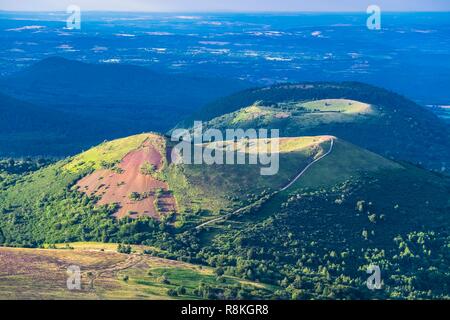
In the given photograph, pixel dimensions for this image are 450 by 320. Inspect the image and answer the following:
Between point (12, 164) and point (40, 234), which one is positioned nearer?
point (40, 234)

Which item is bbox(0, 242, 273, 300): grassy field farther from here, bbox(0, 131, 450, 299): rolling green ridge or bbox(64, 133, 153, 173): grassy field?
bbox(64, 133, 153, 173): grassy field

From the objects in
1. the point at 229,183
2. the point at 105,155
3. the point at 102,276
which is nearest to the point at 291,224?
the point at 229,183

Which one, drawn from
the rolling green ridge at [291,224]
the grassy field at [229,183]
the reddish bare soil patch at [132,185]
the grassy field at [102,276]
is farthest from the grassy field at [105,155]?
the grassy field at [102,276]

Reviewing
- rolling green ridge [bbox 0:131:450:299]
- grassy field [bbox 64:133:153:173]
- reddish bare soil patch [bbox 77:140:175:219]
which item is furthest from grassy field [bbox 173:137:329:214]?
grassy field [bbox 64:133:153:173]

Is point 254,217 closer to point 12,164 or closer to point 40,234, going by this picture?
point 40,234

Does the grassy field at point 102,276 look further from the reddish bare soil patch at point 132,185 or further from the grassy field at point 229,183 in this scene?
the grassy field at point 229,183
